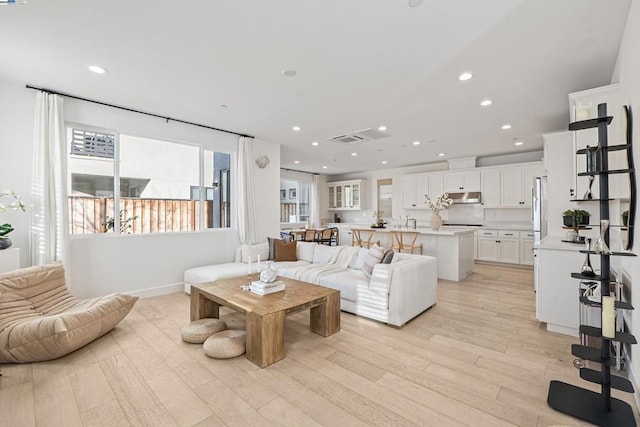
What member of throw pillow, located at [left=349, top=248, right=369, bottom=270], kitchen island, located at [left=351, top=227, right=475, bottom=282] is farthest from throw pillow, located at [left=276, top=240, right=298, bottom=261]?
kitchen island, located at [left=351, top=227, right=475, bottom=282]

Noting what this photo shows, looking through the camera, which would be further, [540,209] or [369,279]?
[540,209]

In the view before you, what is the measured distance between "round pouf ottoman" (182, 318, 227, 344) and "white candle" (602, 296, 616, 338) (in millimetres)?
3019

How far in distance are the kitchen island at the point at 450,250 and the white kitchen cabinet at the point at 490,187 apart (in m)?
1.62

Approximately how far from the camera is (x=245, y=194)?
5.19 meters

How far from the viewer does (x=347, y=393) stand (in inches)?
77.4

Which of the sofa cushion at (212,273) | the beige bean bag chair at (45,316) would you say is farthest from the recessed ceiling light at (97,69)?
the sofa cushion at (212,273)

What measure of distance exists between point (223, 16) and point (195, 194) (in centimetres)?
336

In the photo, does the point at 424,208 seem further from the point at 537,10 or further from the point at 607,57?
the point at 537,10

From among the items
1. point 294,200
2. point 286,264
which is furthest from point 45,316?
point 294,200

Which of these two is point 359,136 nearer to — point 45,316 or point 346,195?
point 346,195

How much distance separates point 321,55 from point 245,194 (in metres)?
3.14

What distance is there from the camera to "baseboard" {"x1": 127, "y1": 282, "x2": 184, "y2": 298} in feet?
13.4

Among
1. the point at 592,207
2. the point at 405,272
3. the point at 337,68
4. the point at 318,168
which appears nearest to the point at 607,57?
the point at 592,207

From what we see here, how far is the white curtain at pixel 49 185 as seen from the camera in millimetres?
3252
